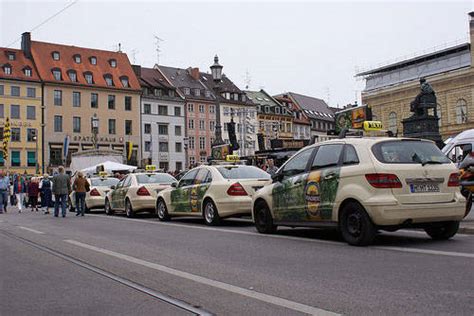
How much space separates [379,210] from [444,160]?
5.22ft

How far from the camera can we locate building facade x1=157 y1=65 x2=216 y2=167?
288ft

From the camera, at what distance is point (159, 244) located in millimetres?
10789

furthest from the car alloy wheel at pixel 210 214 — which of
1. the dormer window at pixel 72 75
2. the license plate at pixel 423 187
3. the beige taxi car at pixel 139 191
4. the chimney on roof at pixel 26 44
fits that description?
the chimney on roof at pixel 26 44

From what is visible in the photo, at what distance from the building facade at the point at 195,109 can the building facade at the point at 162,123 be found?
1.29 metres

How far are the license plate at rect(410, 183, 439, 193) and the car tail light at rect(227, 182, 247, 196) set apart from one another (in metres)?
5.54

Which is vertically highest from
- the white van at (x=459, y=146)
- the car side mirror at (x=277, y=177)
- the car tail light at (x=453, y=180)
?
the white van at (x=459, y=146)

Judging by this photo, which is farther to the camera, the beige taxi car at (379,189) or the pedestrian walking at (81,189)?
the pedestrian walking at (81,189)

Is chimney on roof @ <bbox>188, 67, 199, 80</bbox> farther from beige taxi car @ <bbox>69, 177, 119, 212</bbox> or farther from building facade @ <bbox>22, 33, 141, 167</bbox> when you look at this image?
beige taxi car @ <bbox>69, 177, 119, 212</bbox>

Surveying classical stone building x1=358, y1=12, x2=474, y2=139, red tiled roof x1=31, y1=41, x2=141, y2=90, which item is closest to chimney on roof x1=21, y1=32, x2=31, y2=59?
red tiled roof x1=31, y1=41, x2=141, y2=90

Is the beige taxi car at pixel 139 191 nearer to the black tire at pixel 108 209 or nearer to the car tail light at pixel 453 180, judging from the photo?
the black tire at pixel 108 209

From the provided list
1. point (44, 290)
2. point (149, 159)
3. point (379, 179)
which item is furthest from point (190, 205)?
point (149, 159)

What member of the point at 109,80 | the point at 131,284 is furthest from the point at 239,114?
the point at 131,284

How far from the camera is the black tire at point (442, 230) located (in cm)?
982

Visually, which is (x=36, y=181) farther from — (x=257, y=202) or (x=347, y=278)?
(x=347, y=278)
